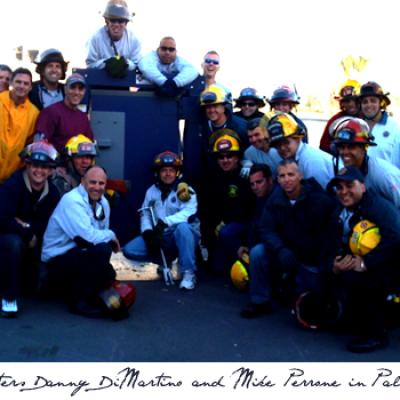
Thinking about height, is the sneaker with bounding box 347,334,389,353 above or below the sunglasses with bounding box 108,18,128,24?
below

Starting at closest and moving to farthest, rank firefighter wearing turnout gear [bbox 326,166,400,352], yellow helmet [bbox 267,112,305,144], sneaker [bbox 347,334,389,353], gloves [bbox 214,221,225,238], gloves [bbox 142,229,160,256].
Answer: sneaker [bbox 347,334,389,353] → firefighter wearing turnout gear [bbox 326,166,400,352] → yellow helmet [bbox 267,112,305,144] → gloves [bbox 142,229,160,256] → gloves [bbox 214,221,225,238]

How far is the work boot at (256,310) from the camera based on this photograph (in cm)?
549

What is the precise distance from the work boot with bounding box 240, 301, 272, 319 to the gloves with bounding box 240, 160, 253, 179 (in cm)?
150

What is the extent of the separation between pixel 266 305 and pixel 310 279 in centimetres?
46

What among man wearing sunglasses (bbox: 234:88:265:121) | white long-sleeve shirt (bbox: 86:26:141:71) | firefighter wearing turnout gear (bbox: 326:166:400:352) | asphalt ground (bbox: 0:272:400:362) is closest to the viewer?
asphalt ground (bbox: 0:272:400:362)

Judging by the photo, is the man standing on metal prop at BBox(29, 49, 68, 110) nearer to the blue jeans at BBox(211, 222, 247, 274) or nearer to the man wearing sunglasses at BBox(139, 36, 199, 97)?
the man wearing sunglasses at BBox(139, 36, 199, 97)

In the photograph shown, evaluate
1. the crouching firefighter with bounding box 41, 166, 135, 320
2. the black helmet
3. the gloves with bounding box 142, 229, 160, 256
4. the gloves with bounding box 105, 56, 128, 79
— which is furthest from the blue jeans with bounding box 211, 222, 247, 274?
the black helmet

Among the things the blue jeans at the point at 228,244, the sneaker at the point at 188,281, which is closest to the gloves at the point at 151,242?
the sneaker at the point at 188,281

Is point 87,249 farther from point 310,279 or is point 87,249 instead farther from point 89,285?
point 310,279

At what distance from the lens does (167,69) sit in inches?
A: 284

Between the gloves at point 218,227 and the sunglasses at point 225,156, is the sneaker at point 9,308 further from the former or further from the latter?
the sunglasses at point 225,156

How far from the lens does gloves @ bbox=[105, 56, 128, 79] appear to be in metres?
7.04

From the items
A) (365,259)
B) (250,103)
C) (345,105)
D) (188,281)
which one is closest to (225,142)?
(250,103)

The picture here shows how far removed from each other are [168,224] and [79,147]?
3.74 feet
